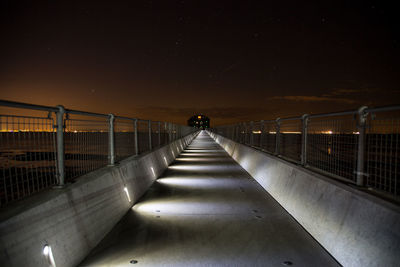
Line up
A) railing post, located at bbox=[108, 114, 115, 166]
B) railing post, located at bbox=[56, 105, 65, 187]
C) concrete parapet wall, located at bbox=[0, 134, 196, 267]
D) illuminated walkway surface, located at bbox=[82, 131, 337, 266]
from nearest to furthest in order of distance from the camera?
concrete parapet wall, located at bbox=[0, 134, 196, 267]
illuminated walkway surface, located at bbox=[82, 131, 337, 266]
railing post, located at bbox=[56, 105, 65, 187]
railing post, located at bbox=[108, 114, 115, 166]

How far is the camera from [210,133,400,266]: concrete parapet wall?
10.1 ft

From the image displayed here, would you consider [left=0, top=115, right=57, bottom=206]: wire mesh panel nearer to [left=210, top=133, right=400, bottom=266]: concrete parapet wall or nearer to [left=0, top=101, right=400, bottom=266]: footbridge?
[left=0, top=101, right=400, bottom=266]: footbridge

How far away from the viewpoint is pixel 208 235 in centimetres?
469

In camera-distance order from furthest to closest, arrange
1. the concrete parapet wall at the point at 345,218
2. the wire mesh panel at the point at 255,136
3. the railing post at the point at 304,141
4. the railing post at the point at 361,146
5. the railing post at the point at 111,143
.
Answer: the wire mesh panel at the point at 255,136
the railing post at the point at 304,141
the railing post at the point at 111,143
the railing post at the point at 361,146
the concrete parapet wall at the point at 345,218

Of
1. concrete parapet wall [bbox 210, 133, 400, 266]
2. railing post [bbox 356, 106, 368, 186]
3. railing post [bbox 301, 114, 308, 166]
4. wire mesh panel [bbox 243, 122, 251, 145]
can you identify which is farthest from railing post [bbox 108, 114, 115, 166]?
wire mesh panel [bbox 243, 122, 251, 145]

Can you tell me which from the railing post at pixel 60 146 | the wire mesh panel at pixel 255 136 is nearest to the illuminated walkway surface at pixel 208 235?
the railing post at pixel 60 146

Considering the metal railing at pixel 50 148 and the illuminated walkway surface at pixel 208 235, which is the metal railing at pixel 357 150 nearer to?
the illuminated walkway surface at pixel 208 235

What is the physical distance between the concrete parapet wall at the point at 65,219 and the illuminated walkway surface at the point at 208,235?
0.80ft

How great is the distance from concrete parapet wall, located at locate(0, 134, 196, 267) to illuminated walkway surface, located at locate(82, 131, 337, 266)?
24cm

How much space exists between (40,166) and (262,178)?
21.4 ft

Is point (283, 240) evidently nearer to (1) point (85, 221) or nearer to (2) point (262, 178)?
(1) point (85, 221)

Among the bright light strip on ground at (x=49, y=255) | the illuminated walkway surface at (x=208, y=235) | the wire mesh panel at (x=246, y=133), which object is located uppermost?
the wire mesh panel at (x=246, y=133)

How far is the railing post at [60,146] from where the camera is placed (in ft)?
13.6

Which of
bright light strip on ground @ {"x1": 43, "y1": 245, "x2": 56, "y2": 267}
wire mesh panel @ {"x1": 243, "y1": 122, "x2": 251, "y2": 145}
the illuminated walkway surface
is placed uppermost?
wire mesh panel @ {"x1": 243, "y1": 122, "x2": 251, "y2": 145}
